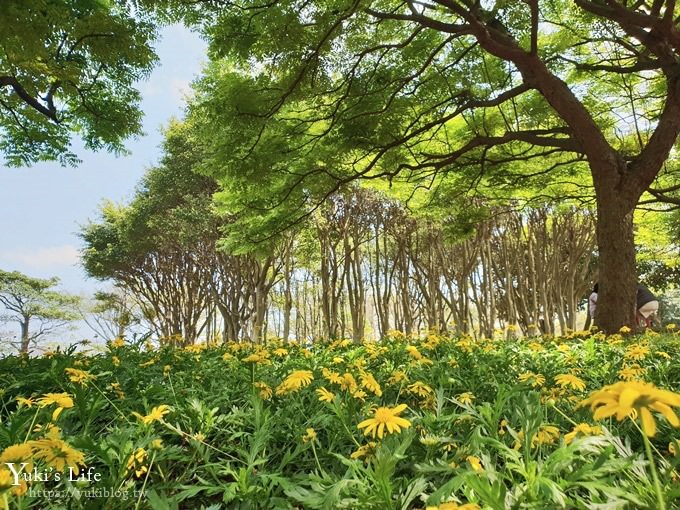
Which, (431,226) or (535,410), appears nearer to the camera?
(535,410)

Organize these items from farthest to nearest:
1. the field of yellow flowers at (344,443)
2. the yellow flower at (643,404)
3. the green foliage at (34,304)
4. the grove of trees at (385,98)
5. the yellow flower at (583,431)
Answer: the green foliage at (34,304) → the grove of trees at (385,98) → the yellow flower at (583,431) → the field of yellow flowers at (344,443) → the yellow flower at (643,404)

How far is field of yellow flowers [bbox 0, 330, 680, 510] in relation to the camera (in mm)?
706

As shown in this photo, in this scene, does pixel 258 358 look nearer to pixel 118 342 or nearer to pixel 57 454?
pixel 57 454

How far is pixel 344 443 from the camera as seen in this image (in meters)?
1.19

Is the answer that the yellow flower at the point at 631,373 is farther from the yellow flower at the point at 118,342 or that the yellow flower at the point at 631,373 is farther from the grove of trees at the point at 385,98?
the grove of trees at the point at 385,98

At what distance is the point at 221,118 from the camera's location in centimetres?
454

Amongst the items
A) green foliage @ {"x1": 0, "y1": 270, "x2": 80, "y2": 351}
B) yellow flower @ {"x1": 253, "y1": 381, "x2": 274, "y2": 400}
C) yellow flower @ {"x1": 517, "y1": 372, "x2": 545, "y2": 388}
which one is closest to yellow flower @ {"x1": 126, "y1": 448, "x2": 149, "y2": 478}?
yellow flower @ {"x1": 253, "y1": 381, "x2": 274, "y2": 400}

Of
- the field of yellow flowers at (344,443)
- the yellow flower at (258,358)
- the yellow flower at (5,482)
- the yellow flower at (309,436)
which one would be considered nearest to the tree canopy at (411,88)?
the yellow flower at (258,358)

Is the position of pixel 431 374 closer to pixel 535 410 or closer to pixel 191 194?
pixel 535 410

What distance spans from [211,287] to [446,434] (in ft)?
45.2

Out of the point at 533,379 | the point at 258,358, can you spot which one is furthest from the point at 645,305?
the point at 258,358

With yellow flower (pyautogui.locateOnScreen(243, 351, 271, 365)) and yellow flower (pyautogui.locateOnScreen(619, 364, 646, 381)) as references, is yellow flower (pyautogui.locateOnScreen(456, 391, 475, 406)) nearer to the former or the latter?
yellow flower (pyautogui.locateOnScreen(619, 364, 646, 381))

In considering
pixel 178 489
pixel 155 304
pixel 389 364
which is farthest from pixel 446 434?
pixel 155 304

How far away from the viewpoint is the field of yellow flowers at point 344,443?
71cm
